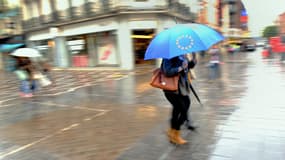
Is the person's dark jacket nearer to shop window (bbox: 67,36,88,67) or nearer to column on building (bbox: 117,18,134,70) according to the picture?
column on building (bbox: 117,18,134,70)

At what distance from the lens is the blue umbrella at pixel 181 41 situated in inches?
153

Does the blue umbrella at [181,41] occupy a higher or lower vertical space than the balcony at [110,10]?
lower

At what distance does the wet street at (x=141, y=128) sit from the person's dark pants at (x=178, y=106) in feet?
1.16

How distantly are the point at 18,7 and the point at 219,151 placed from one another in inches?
1253

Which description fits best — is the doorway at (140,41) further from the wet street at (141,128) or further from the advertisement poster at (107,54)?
the wet street at (141,128)

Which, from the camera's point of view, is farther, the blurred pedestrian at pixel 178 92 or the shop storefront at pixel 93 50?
the shop storefront at pixel 93 50

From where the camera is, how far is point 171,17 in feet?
72.3

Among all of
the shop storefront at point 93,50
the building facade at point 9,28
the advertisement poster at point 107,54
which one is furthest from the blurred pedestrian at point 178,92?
the building facade at point 9,28

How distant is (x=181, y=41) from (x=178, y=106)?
100 cm

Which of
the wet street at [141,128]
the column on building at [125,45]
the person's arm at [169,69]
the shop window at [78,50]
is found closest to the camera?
the person's arm at [169,69]

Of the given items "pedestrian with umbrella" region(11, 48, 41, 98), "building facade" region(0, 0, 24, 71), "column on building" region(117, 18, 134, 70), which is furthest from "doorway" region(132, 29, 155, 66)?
"building facade" region(0, 0, 24, 71)

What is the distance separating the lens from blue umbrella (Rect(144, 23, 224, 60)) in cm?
390

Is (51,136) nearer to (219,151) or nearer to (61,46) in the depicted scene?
(219,151)

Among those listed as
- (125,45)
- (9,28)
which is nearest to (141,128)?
(125,45)
